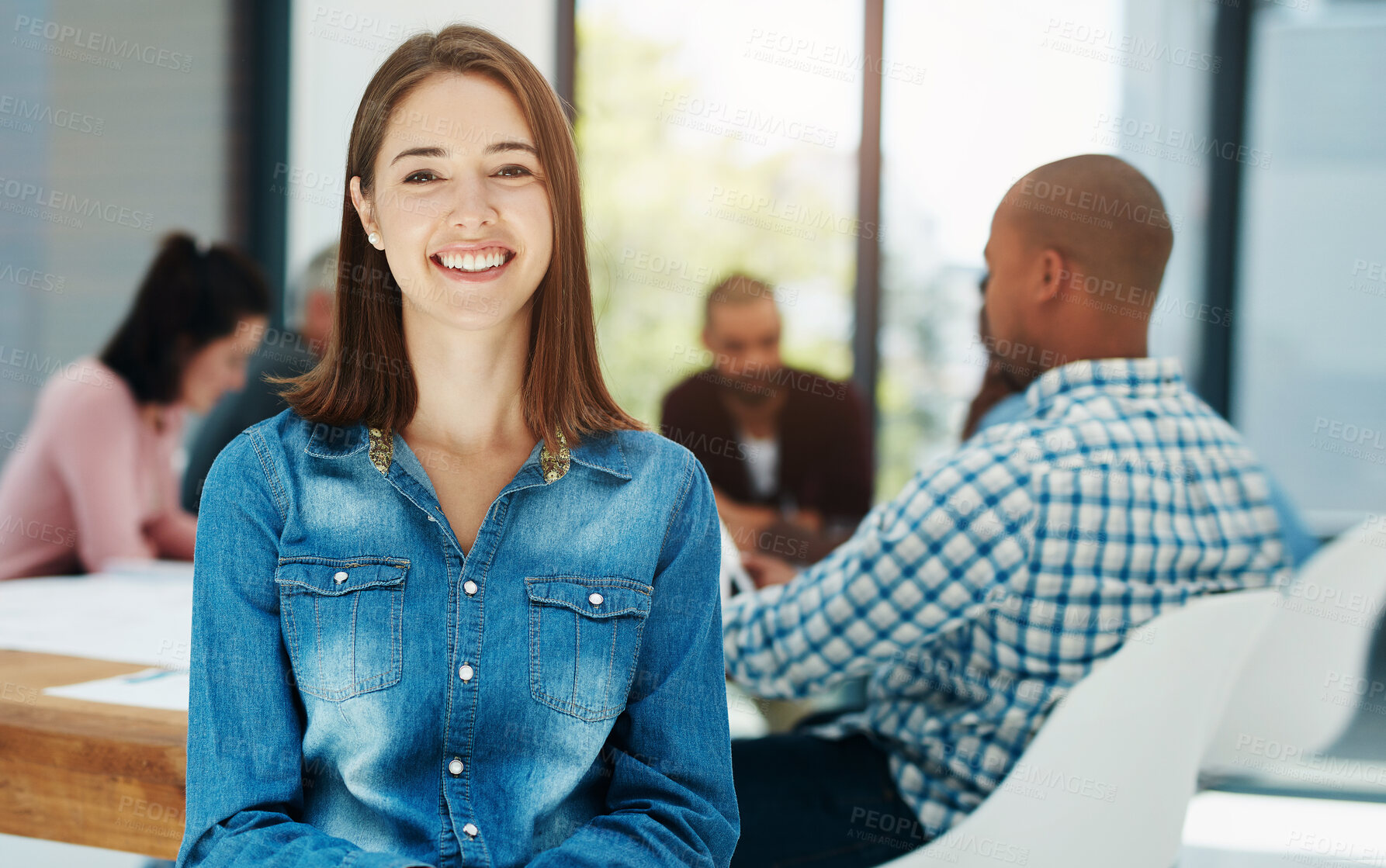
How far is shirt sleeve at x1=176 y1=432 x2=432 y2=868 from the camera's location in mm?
952

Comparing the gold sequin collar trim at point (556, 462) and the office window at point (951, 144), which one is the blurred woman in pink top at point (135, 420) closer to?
the gold sequin collar trim at point (556, 462)

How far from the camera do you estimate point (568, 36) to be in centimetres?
439

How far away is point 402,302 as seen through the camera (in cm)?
117

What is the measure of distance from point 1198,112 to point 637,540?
3.76 m

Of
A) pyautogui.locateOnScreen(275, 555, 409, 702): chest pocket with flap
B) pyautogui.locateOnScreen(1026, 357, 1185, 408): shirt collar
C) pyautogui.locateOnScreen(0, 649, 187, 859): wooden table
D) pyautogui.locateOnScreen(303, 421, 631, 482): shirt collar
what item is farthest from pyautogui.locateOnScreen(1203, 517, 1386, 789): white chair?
pyautogui.locateOnScreen(0, 649, 187, 859): wooden table

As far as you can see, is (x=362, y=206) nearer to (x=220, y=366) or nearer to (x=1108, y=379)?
(x=1108, y=379)

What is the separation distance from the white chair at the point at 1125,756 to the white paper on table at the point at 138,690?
40.7 inches

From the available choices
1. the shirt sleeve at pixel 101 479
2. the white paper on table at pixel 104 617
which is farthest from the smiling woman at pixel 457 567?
the shirt sleeve at pixel 101 479

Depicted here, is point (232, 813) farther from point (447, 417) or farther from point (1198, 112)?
point (1198, 112)

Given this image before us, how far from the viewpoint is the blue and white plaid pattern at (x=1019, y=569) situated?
4.77 ft

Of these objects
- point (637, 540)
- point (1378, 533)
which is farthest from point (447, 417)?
point (1378, 533)

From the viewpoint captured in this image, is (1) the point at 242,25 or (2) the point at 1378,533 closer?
(2) the point at 1378,533

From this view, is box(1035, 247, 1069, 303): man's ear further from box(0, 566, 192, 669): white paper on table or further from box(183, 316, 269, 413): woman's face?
box(183, 316, 269, 413): woman's face

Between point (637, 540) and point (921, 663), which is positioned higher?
point (637, 540)
